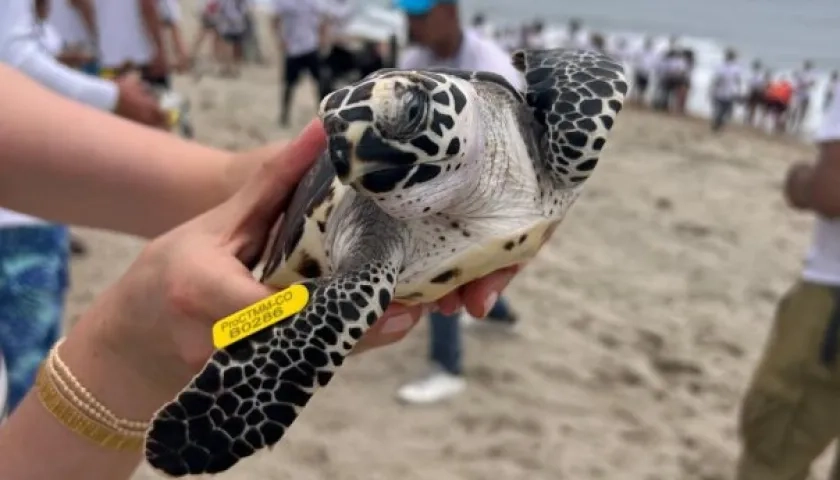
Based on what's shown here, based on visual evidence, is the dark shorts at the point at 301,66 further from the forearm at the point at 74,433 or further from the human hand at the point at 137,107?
the forearm at the point at 74,433

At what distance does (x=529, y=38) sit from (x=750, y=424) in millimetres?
10011

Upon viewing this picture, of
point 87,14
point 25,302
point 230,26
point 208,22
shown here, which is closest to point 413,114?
point 25,302

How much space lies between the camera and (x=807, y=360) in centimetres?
129

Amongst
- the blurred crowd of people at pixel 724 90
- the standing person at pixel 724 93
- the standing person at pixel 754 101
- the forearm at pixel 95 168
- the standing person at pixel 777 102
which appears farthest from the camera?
the standing person at pixel 754 101

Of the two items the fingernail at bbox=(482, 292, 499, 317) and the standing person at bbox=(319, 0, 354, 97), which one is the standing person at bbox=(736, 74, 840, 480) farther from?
the standing person at bbox=(319, 0, 354, 97)

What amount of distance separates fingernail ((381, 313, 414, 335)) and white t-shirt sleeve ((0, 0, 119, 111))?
699 mm

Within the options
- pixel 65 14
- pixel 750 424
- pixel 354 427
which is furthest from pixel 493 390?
pixel 65 14

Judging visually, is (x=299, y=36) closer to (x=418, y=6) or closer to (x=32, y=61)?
(x=418, y=6)

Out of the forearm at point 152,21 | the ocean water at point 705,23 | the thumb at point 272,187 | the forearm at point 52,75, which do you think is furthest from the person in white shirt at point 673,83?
the thumb at point 272,187

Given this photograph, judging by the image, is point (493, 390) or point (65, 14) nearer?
point (493, 390)

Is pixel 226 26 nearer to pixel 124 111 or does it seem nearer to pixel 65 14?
pixel 65 14

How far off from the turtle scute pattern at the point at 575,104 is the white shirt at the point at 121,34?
2.06 m

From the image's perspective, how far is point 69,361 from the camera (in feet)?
2.24

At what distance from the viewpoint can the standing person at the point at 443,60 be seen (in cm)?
187
